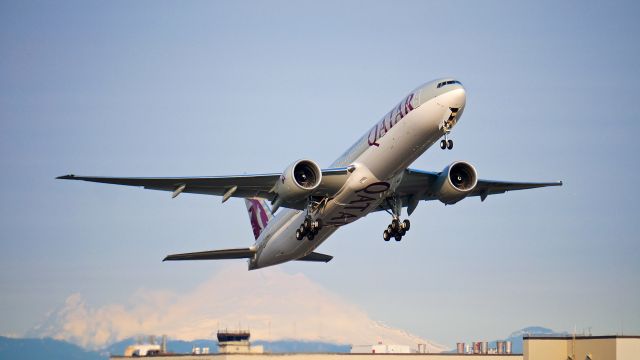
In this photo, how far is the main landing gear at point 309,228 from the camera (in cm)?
5034

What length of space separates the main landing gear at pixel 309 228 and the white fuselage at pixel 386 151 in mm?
299

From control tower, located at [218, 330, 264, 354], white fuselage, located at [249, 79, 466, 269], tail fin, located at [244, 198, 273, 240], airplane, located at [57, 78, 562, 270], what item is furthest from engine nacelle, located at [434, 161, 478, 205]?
control tower, located at [218, 330, 264, 354]

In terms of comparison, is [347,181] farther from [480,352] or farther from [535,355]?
[480,352]

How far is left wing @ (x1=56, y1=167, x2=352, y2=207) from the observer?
47938mm

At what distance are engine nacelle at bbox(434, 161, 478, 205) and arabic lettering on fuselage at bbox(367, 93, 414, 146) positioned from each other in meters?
5.90

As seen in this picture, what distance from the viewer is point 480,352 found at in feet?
264


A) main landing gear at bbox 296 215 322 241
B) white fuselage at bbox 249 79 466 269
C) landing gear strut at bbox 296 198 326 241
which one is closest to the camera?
white fuselage at bbox 249 79 466 269

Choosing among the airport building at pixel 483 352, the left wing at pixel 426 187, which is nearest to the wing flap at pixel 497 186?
the left wing at pixel 426 187

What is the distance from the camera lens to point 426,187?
52812 millimetres

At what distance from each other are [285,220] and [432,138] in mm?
13398

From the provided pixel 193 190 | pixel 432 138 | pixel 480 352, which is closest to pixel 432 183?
pixel 432 138

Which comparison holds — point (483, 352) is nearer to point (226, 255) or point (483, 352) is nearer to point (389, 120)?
point (226, 255)

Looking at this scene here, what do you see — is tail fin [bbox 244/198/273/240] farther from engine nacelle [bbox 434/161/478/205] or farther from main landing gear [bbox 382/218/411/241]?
engine nacelle [bbox 434/161/478/205]

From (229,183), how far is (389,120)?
946cm
